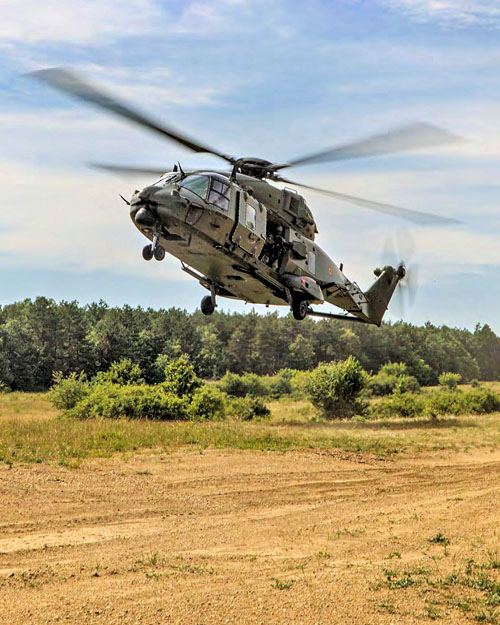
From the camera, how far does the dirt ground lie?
29.0 feet

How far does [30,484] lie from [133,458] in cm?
429

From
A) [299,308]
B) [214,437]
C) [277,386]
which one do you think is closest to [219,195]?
[299,308]

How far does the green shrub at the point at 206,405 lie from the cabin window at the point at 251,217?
11.6 metres

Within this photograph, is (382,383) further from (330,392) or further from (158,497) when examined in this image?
(158,497)

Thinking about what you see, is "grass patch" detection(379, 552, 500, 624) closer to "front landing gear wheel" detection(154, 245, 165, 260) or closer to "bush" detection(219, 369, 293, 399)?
"front landing gear wheel" detection(154, 245, 165, 260)

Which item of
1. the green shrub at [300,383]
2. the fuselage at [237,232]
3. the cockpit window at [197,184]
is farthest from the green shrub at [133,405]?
the cockpit window at [197,184]

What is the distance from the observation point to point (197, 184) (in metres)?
18.7

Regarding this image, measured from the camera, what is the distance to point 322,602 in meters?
9.07

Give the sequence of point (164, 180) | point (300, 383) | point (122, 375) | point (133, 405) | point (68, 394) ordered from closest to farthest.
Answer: point (164, 180), point (133, 405), point (68, 394), point (122, 375), point (300, 383)

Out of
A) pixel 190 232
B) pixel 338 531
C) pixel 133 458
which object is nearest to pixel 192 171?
pixel 190 232

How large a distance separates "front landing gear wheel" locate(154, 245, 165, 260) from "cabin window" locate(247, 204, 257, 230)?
288 cm

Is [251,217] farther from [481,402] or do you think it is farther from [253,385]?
[253,385]

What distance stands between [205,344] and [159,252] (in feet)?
226

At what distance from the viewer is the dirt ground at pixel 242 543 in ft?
29.0
